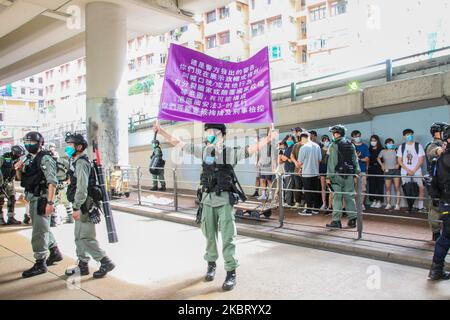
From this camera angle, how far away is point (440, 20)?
10.6 meters

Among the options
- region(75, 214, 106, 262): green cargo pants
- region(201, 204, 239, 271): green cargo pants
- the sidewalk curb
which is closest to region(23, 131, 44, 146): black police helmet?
region(75, 214, 106, 262): green cargo pants

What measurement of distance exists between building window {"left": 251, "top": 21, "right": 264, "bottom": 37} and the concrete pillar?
1152 inches

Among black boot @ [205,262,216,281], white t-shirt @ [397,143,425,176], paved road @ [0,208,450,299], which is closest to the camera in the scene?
paved road @ [0,208,450,299]

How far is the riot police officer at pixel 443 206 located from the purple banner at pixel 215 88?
8.79 feet

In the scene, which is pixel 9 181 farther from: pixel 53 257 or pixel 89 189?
pixel 89 189

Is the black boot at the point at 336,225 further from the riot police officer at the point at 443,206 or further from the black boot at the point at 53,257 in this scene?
the black boot at the point at 53,257

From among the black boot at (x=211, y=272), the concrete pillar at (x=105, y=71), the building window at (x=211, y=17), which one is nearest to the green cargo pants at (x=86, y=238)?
the black boot at (x=211, y=272)

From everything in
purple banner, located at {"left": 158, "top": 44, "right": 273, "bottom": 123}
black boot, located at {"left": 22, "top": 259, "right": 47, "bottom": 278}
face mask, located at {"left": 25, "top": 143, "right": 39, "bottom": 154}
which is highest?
purple banner, located at {"left": 158, "top": 44, "right": 273, "bottom": 123}

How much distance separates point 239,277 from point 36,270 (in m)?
2.68

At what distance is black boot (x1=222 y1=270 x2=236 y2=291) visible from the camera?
439 centimetres

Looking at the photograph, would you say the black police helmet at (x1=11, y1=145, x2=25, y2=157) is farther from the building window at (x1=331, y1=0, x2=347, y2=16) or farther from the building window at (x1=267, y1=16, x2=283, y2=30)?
the building window at (x1=267, y1=16, x2=283, y2=30)

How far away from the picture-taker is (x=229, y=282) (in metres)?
4.43

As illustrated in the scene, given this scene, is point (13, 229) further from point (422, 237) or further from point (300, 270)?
point (422, 237)
